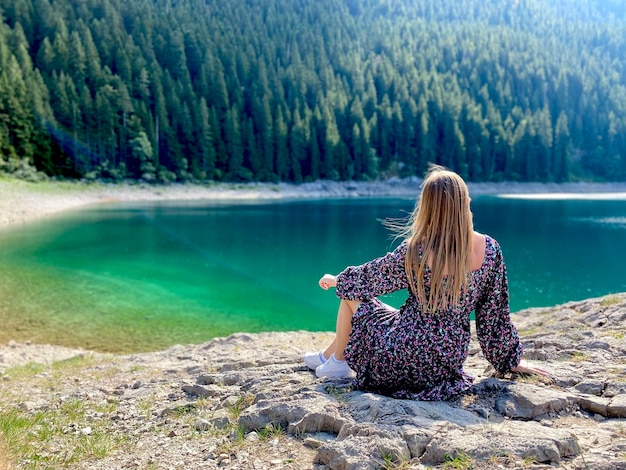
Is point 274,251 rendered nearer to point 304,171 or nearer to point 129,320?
point 129,320

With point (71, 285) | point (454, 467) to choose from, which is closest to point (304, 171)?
point (71, 285)

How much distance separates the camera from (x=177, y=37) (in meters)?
106

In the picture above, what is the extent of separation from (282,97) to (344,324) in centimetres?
9986

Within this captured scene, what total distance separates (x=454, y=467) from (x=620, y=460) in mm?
995

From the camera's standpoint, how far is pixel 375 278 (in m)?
4.34

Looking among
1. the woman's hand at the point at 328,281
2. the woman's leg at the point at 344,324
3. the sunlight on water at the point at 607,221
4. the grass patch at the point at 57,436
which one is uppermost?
the woman's hand at the point at 328,281

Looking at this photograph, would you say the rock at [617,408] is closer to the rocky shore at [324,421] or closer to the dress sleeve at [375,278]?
the rocky shore at [324,421]

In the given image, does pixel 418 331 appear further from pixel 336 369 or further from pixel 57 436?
pixel 57 436

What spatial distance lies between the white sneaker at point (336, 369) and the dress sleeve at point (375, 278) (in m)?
0.81

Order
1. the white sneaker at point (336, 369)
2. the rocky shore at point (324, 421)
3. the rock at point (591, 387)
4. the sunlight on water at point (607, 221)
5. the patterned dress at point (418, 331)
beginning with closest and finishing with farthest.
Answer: the rocky shore at point (324, 421) < the patterned dress at point (418, 331) < the rock at point (591, 387) < the white sneaker at point (336, 369) < the sunlight on water at point (607, 221)

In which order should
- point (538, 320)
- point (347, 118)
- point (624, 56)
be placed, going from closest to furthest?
point (538, 320) → point (347, 118) → point (624, 56)

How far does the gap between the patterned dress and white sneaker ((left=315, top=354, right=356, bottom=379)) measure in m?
0.34

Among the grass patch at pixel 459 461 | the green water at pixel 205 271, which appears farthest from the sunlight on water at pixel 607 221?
the grass patch at pixel 459 461

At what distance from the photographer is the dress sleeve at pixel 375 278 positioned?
420 centimetres
